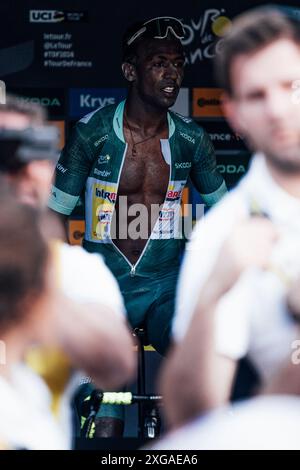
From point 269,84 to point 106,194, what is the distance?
1066 millimetres

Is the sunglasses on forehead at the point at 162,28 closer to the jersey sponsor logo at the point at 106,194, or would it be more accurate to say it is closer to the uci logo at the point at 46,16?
the jersey sponsor logo at the point at 106,194

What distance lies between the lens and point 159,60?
3.77 m

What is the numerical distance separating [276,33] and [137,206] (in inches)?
43.2

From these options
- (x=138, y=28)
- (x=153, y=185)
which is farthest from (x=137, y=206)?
(x=138, y=28)

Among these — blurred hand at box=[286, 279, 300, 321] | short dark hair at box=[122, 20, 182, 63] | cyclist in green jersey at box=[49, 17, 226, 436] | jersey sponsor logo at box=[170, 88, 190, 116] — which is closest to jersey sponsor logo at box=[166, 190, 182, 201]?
cyclist in green jersey at box=[49, 17, 226, 436]

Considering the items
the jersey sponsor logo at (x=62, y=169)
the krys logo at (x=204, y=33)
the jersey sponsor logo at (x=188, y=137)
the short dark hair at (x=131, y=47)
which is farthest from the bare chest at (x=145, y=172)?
the krys logo at (x=204, y=33)

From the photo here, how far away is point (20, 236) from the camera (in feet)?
9.26

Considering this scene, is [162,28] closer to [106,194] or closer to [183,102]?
[106,194]

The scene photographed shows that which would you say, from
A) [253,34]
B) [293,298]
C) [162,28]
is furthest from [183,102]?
[293,298]

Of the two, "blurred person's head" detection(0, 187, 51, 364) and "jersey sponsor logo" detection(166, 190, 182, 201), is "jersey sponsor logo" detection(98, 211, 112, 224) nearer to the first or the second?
"jersey sponsor logo" detection(166, 190, 182, 201)

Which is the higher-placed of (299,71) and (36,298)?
(299,71)

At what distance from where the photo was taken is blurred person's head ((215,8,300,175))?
3000 millimetres
